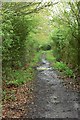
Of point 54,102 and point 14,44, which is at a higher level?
point 14,44

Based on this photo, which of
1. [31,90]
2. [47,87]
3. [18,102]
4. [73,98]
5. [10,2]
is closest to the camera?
[10,2]

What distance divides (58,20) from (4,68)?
603 cm

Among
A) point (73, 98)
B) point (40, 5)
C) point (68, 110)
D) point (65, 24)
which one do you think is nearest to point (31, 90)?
point (73, 98)

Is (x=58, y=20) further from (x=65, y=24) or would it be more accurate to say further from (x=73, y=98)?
(x=73, y=98)

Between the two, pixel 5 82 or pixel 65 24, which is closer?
pixel 5 82

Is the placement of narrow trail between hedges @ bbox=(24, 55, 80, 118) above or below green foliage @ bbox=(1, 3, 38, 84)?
below

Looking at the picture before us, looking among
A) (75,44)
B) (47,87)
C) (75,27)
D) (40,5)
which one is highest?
(40,5)

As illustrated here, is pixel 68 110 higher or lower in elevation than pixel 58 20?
lower

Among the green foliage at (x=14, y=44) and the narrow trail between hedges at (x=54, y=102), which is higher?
the green foliage at (x=14, y=44)

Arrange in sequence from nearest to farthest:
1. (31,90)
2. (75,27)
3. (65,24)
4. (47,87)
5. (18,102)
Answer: (18,102) → (31,90) → (47,87) → (75,27) → (65,24)

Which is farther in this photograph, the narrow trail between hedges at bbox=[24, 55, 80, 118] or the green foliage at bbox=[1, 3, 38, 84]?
the green foliage at bbox=[1, 3, 38, 84]

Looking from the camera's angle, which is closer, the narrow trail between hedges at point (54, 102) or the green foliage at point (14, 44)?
the narrow trail between hedges at point (54, 102)

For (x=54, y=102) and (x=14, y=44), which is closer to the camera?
(x=54, y=102)

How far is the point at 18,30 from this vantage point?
49.1 feet
